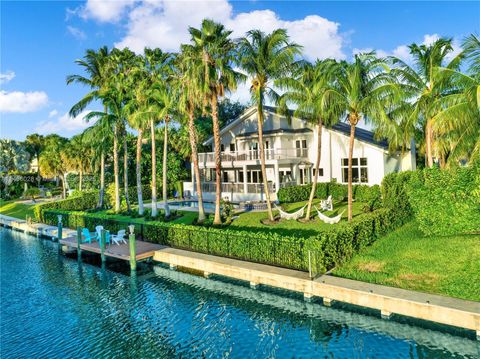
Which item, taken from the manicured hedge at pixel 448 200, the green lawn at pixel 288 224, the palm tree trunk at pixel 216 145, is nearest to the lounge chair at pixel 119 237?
the palm tree trunk at pixel 216 145

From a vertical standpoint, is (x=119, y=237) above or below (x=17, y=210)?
below

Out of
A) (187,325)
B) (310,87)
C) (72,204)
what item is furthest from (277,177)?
(72,204)

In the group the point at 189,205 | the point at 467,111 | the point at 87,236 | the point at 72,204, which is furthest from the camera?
the point at 72,204

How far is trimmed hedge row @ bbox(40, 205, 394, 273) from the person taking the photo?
14.6 m

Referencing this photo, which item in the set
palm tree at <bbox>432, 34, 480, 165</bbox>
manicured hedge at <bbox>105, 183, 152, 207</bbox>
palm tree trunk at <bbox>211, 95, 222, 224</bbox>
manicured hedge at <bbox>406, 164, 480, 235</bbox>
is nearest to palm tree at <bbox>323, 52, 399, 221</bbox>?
palm tree at <bbox>432, 34, 480, 165</bbox>

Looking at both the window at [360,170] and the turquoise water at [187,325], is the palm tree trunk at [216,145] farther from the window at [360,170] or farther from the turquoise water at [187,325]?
the window at [360,170]

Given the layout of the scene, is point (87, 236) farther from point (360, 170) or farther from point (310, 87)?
point (360, 170)

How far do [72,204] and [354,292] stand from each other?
32.4 m

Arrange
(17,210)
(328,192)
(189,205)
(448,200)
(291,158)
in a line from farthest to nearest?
(17,210) < (189,205) < (291,158) < (328,192) < (448,200)

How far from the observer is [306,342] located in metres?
11.0

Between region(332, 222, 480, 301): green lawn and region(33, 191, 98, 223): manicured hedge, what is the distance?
30.5 metres

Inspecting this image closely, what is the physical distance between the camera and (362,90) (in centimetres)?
2011

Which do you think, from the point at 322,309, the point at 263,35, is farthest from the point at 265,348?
the point at 263,35

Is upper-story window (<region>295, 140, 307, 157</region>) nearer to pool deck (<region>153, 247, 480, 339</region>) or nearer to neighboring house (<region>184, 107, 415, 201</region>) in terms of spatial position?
neighboring house (<region>184, 107, 415, 201</region>)
